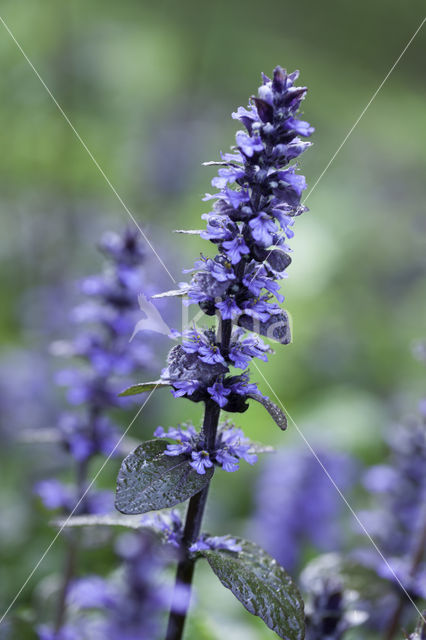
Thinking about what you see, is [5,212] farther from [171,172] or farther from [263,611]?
[263,611]

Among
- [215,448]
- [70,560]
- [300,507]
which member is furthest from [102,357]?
[300,507]

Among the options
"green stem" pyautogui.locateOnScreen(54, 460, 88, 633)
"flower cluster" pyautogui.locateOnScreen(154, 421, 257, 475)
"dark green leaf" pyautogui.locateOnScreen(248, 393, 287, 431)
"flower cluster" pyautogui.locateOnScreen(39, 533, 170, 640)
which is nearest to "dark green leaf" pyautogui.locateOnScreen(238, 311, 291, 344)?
"dark green leaf" pyautogui.locateOnScreen(248, 393, 287, 431)

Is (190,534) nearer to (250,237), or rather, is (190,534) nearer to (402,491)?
(250,237)

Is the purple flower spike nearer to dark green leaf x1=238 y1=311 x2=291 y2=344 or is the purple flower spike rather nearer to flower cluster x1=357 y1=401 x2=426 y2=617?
dark green leaf x1=238 y1=311 x2=291 y2=344

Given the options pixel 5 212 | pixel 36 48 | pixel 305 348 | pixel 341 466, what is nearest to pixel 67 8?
pixel 36 48

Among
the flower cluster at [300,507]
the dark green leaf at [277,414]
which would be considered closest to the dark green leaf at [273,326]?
the dark green leaf at [277,414]

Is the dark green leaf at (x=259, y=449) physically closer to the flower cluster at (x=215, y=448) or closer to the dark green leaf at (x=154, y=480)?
the flower cluster at (x=215, y=448)
